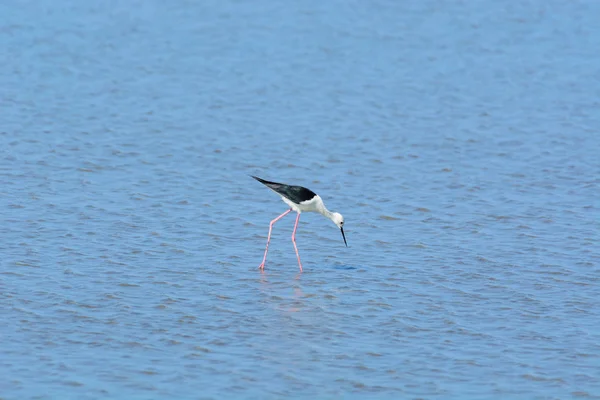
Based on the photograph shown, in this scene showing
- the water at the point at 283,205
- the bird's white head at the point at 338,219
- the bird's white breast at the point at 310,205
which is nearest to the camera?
the water at the point at 283,205

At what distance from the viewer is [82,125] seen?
1711cm

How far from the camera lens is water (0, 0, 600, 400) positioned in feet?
30.6

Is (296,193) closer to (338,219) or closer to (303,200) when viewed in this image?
(303,200)

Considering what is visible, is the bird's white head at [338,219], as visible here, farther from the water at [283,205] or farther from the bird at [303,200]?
the water at [283,205]

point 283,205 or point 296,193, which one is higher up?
point 296,193

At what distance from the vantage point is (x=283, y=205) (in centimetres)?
1423

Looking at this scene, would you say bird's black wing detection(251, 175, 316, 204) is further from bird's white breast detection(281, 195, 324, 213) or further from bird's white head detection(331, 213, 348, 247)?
bird's white head detection(331, 213, 348, 247)

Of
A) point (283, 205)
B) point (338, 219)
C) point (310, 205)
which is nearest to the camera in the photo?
point (338, 219)

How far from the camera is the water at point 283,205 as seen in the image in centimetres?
934

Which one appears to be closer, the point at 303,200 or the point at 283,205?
the point at 303,200

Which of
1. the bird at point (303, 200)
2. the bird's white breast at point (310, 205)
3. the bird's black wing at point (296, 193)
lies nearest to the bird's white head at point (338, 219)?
the bird at point (303, 200)

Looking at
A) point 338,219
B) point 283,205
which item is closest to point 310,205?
point 338,219

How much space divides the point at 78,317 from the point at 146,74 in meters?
10.7

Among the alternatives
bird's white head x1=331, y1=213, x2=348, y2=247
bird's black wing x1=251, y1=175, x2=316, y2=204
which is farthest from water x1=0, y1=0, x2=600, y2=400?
bird's black wing x1=251, y1=175, x2=316, y2=204
